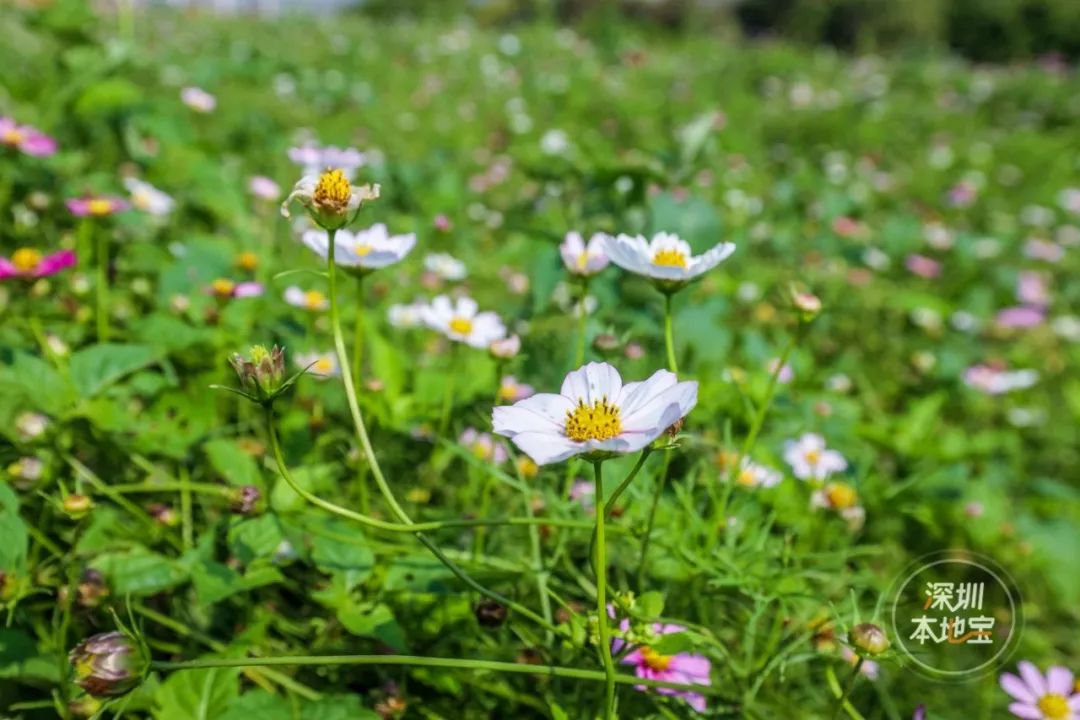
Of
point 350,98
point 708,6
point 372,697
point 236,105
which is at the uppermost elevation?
point 372,697

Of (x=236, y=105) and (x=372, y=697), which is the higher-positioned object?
(x=372, y=697)

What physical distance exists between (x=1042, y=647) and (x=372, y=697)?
2.83 feet

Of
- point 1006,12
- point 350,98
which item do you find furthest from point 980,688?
point 1006,12

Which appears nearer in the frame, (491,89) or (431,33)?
(491,89)

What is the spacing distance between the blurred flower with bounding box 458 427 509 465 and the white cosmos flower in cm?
30

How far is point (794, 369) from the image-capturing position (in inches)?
50.4

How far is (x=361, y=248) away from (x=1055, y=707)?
2.51 feet

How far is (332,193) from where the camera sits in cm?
55

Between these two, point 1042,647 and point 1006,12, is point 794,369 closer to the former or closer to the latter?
point 1042,647

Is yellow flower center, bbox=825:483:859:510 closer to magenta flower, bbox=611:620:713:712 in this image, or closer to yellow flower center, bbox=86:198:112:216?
magenta flower, bbox=611:620:713:712

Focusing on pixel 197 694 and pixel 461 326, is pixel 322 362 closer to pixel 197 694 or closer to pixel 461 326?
pixel 461 326

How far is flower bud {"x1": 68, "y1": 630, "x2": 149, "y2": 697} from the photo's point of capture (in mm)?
475

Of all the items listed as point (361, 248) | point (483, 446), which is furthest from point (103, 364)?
point (483, 446)

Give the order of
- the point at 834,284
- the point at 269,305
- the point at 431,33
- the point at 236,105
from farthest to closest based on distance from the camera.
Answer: the point at 431,33 < the point at 236,105 < the point at 834,284 < the point at 269,305
